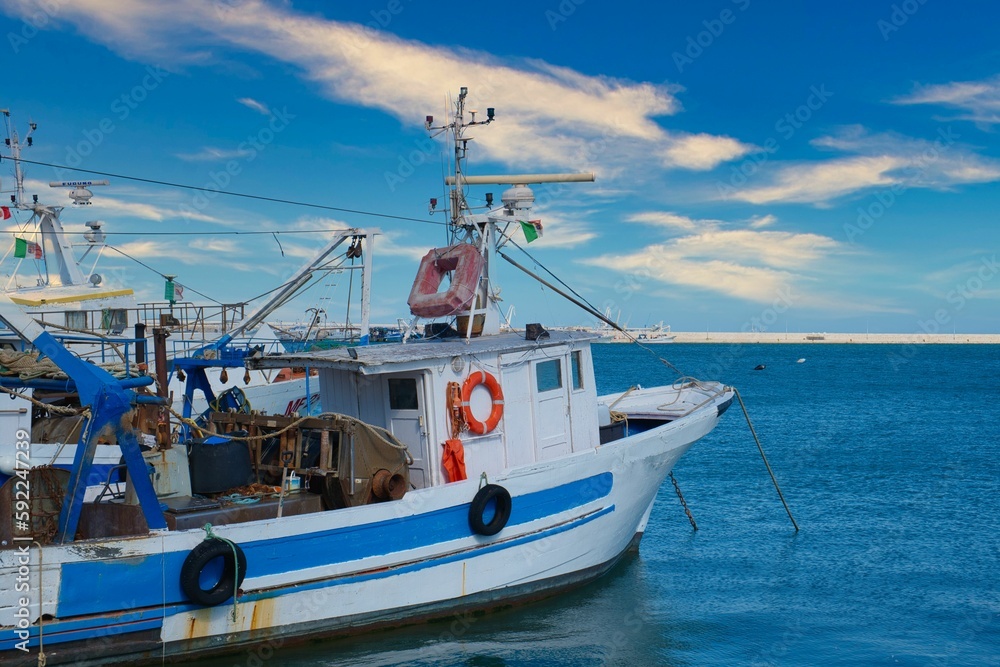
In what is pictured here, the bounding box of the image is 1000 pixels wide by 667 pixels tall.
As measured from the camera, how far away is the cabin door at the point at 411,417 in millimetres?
11078

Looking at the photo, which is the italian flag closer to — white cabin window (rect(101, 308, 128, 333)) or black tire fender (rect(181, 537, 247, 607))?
black tire fender (rect(181, 537, 247, 607))

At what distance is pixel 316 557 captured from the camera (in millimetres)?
9852

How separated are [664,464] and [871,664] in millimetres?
4001

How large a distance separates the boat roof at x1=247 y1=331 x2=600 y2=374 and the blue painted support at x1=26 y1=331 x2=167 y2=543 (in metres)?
2.50

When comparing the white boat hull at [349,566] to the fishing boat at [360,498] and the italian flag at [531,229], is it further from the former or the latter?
the italian flag at [531,229]

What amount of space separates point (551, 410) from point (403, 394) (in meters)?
2.28

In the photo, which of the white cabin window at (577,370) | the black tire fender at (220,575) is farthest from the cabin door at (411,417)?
the white cabin window at (577,370)

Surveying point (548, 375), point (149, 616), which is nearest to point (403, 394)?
point (548, 375)

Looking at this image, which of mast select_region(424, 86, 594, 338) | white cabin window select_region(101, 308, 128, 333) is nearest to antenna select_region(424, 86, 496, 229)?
mast select_region(424, 86, 594, 338)

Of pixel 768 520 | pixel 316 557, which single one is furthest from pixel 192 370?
pixel 768 520

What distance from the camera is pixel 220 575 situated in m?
9.43

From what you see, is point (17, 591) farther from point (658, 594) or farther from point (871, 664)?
point (871, 664)

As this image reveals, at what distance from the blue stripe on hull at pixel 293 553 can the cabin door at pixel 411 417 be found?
78 centimetres

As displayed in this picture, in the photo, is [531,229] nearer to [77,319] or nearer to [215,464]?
[215,464]
